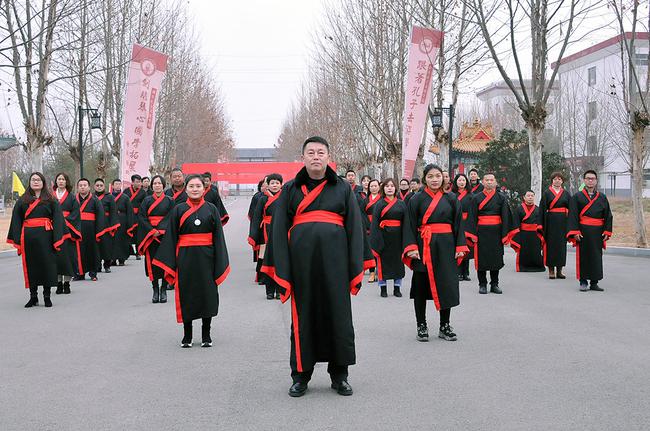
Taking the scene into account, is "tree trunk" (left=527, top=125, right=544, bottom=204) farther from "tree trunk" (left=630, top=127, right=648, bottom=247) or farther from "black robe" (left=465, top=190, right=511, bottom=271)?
→ "black robe" (left=465, top=190, right=511, bottom=271)

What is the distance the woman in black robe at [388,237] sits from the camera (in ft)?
32.9

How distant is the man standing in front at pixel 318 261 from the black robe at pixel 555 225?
7533mm

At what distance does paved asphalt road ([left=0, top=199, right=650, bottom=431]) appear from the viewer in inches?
180

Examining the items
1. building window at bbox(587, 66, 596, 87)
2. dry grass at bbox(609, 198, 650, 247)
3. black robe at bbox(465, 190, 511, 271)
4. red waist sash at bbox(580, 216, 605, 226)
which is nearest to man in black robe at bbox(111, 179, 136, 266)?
black robe at bbox(465, 190, 511, 271)

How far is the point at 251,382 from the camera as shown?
17.9ft

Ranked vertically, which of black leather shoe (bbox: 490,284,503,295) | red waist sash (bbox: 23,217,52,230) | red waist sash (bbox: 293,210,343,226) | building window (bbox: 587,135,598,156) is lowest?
black leather shoe (bbox: 490,284,503,295)

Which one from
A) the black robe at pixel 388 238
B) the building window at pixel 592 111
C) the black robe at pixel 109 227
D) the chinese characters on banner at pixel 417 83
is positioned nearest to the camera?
the black robe at pixel 388 238

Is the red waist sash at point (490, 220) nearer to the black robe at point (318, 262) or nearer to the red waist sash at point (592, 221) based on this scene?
the red waist sash at point (592, 221)

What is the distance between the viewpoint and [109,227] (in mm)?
13312

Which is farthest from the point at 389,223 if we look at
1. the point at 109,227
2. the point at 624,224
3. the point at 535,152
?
the point at 624,224

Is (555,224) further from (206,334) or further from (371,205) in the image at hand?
(206,334)

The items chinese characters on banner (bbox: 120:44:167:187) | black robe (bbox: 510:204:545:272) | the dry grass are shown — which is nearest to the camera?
black robe (bbox: 510:204:545:272)

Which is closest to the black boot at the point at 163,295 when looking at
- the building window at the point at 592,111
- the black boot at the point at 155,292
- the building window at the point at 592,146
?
the black boot at the point at 155,292

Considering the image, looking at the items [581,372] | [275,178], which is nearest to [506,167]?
[275,178]
